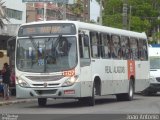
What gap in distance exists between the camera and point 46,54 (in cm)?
2397

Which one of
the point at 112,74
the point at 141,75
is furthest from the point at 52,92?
the point at 141,75

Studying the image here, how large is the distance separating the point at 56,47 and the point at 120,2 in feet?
144

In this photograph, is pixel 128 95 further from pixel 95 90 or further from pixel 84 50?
pixel 84 50

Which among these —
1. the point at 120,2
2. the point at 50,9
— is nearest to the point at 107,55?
the point at 120,2

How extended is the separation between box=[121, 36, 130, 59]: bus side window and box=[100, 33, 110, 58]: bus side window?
6.34 feet

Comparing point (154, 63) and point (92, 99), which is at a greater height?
point (154, 63)

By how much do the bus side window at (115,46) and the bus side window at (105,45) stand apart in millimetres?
561

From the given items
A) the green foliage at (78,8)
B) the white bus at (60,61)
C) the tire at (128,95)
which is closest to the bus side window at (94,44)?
the white bus at (60,61)

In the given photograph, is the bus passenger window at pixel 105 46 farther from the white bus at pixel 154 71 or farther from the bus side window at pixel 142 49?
the white bus at pixel 154 71

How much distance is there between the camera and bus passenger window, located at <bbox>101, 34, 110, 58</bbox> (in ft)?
86.8

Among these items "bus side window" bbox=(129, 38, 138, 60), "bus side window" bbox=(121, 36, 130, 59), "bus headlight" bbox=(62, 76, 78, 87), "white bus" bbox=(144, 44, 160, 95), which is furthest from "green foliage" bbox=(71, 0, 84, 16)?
"bus headlight" bbox=(62, 76, 78, 87)

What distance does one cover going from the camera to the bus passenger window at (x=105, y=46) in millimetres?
26453

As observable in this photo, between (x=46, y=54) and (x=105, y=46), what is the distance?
3627 mm

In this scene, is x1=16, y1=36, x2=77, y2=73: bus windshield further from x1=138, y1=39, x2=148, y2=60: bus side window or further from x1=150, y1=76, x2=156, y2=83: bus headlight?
x1=150, y1=76, x2=156, y2=83: bus headlight
